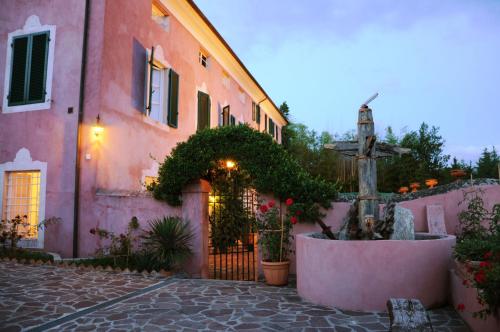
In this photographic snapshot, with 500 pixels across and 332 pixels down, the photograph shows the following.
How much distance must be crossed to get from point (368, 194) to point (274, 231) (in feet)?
6.41

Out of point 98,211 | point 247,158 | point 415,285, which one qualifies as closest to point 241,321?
point 415,285

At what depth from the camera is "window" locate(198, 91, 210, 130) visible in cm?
1320

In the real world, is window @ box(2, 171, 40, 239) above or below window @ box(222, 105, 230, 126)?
below

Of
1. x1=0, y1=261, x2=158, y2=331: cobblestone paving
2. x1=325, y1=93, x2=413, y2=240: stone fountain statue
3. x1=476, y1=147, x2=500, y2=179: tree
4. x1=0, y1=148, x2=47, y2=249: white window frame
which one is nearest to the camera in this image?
x1=0, y1=261, x2=158, y2=331: cobblestone paving

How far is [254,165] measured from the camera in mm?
7395

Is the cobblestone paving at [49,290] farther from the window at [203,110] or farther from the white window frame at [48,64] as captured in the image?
the window at [203,110]

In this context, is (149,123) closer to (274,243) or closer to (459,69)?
(274,243)

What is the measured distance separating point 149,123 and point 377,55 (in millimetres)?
12225

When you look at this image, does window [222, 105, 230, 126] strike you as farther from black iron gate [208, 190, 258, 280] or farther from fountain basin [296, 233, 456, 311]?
fountain basin [296, 233, 456, 311]

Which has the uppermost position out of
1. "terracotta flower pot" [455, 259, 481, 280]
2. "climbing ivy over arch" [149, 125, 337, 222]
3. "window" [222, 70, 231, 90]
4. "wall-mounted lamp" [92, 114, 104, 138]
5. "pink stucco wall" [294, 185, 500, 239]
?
"window" [222, 70, 231, 90]

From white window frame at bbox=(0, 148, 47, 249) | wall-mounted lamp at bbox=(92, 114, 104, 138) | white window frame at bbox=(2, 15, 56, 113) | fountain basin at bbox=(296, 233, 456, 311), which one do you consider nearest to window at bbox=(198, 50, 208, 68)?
white window frame at bbox=(2, 15, 56, 113)

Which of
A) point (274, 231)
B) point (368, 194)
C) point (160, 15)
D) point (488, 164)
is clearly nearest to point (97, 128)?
point (160, 15)

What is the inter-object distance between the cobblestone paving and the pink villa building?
1280 millimetres

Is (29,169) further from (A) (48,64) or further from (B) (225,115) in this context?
(B) (225,115)
